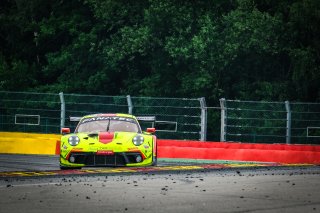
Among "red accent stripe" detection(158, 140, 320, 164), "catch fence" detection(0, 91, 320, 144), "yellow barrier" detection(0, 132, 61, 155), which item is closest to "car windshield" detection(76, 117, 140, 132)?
"red accent stripe" detection(158, 140, 320, 164)

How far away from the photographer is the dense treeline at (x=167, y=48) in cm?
3847

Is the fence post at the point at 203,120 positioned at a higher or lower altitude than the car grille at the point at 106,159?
higher

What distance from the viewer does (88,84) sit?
43.8 metres

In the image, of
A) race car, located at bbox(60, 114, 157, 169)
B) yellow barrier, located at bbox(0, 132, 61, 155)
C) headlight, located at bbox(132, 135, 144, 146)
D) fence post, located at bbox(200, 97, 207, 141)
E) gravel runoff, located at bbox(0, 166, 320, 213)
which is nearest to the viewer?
gravel runoff, located at bbox(0, 166, 320, 213)

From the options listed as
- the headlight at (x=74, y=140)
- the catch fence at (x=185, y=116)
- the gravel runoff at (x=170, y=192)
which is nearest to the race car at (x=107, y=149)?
A: the headlight at (x=74, y=140)

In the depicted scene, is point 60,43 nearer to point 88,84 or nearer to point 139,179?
point 88,84

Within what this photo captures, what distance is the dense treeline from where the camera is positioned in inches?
1515

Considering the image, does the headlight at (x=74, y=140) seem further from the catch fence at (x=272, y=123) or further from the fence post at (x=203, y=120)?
the catch fence at (x=272, y=123)

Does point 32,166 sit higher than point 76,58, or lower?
lower

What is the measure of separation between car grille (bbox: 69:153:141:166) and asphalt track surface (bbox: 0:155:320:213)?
312mm

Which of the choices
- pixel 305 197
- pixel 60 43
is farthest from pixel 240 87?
pixel 305 197

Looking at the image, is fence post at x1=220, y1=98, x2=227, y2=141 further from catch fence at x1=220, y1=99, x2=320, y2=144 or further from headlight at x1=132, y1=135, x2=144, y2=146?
headlight at x1=132, y1=135, x2=144, y2=146

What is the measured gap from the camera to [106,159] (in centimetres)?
1855

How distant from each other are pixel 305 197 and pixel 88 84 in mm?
31579
